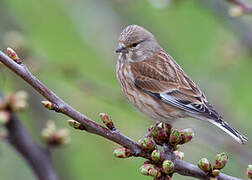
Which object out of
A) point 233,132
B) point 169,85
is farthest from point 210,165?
point 169,85

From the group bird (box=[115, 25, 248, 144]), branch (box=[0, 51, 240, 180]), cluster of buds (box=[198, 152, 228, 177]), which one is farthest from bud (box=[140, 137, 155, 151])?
bird (box=[115, 25, 248, 144])

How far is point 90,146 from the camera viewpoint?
623 centimetres

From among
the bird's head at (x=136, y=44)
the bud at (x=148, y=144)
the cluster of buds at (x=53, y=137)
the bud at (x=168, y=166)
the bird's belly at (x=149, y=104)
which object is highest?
the bird's head at (x=136, y=44)

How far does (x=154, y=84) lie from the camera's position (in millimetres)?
4754

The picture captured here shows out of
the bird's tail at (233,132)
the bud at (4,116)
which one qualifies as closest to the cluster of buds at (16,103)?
the bud at (4,116)

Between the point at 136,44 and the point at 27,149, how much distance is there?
167 cm

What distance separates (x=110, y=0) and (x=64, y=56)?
1531mm

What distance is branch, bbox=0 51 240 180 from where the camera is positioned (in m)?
2.74

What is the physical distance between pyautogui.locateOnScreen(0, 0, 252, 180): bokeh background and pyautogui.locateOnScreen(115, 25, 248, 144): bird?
0.51 meters

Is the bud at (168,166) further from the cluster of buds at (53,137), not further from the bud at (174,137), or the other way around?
the cluster of buds at (53,137)

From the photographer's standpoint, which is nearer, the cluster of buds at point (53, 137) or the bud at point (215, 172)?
the bud at point (215, 172)

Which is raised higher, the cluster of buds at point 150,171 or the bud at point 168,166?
the bud at point 168,166

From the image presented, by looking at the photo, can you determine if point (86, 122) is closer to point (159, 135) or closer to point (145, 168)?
point (145, 168)

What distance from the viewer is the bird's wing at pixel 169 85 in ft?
14.8
